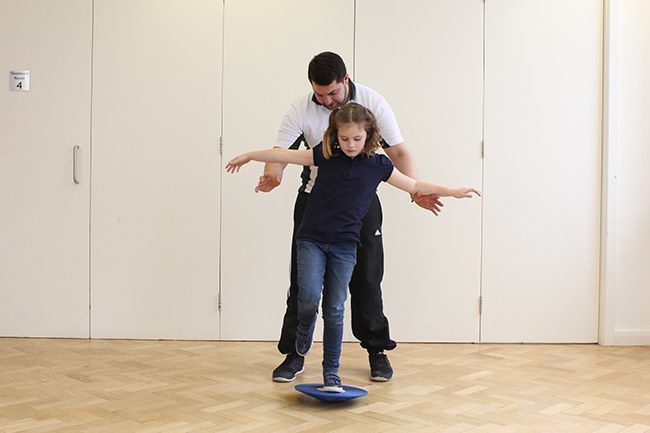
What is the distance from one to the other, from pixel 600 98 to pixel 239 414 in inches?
108

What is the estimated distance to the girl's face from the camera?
9.79 ft

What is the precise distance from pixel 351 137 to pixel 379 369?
992mm

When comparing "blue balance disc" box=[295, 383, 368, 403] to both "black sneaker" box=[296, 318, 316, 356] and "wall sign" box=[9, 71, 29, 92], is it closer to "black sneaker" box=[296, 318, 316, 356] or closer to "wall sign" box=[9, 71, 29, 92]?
"black sneaker" box=[296, 318, 316, 356]

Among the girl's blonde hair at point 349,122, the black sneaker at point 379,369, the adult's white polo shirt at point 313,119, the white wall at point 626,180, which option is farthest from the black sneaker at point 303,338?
the white wall at point 626,180

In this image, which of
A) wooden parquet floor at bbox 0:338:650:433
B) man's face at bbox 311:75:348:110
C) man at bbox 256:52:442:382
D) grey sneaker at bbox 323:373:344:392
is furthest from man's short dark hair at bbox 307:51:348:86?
wooden parquet floor at bbox 0:338:650:433

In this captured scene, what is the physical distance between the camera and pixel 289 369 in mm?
3389

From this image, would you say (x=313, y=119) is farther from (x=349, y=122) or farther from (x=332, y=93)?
(x=349, y=122)

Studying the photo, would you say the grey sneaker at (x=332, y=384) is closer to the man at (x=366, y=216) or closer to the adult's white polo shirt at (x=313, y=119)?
the man at (x=366, y=216)

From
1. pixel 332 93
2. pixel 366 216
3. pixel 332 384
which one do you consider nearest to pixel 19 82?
pixel 332 93

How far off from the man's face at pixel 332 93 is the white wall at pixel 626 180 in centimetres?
185

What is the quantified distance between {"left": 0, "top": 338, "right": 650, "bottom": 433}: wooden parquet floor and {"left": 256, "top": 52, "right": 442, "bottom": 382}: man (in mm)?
129

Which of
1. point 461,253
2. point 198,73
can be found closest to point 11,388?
point 198,73

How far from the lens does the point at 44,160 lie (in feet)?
14.5

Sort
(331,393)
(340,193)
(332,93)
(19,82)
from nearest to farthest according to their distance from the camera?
(331,393), (340,193), (332,93), (19,82)
